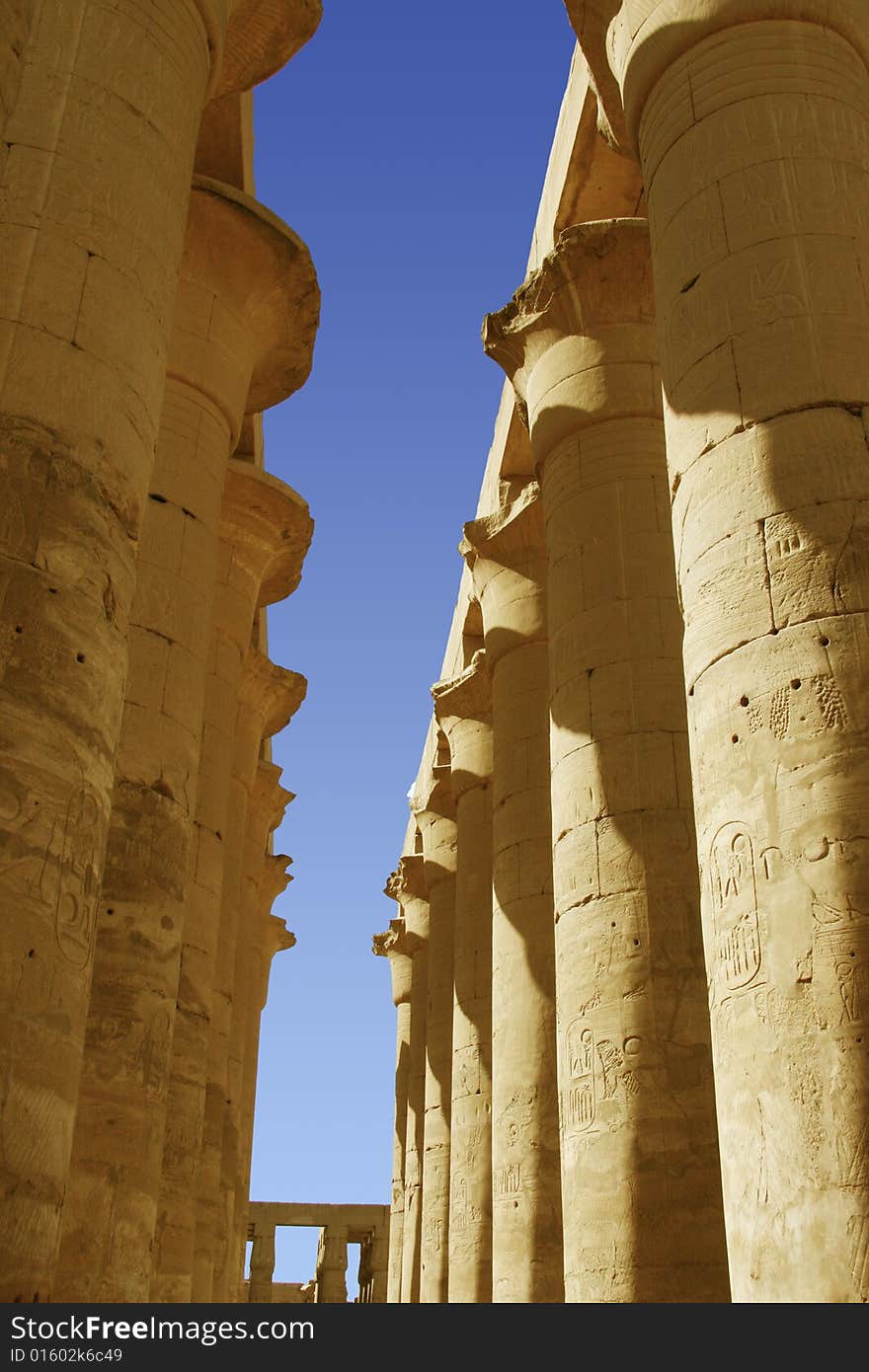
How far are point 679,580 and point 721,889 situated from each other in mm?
1775

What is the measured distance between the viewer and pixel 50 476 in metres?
5.39

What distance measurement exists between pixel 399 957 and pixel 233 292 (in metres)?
18.1

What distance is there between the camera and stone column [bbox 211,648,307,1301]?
48.3ft

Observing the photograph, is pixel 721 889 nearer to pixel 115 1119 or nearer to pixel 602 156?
pixel 115 1119

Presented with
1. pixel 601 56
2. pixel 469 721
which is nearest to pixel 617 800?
pixel 601 56

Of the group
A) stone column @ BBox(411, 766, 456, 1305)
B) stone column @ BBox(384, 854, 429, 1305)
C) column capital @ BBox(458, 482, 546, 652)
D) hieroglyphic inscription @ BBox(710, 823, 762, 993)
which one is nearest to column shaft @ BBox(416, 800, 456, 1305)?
stone column @ BBox(411, 766, 456, 1305)

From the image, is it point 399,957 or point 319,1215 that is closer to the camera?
point 399,957

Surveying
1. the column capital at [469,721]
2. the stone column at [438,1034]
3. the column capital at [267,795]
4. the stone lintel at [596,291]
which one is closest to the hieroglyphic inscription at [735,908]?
the stone lintel at [596,291]

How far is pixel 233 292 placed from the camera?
1027cm

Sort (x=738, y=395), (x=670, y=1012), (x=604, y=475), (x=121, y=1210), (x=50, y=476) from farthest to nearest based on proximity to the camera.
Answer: (x=604, y=475) → (x=670, y=1012) → (x=121, y=1210) → (x=738, y=395) → (x=50, y=476)

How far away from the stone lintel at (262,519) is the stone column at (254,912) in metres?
6.00


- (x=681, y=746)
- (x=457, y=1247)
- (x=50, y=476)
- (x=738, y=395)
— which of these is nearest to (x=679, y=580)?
(x=738, y=395)

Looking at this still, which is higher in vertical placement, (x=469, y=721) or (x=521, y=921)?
(x=469, y=721)

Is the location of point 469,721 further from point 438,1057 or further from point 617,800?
point 617,800
